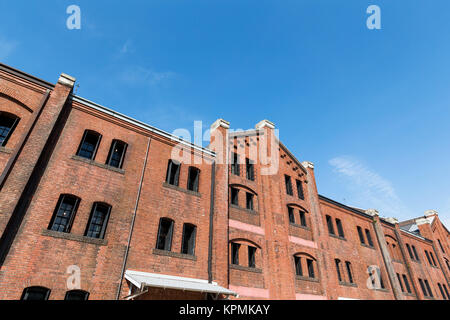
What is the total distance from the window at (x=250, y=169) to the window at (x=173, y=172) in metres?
5.48

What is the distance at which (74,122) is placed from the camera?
13.0 metres

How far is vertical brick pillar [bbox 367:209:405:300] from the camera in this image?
2289 centimetres

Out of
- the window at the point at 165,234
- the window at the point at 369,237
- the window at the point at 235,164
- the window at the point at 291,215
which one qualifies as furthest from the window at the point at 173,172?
the window at the point at 369,237

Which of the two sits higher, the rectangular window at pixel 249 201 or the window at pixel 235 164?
the window at pixel 235 164

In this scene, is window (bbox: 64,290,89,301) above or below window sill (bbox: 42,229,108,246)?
below

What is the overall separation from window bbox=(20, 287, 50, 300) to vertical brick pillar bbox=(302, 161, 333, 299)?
1586 cm

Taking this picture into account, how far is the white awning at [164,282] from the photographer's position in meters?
10.3

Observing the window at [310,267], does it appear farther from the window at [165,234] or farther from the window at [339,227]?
the window at [165,234]

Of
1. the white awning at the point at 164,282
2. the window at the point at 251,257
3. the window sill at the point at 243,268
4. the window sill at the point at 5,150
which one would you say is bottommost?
the white awning at the point at 164,282

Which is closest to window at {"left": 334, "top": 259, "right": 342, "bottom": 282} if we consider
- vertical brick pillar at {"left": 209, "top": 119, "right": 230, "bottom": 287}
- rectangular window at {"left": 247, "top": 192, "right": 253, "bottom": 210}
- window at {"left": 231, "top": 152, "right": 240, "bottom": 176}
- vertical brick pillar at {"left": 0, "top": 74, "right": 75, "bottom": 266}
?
rectangular window at {"left": 247, "top": 192, "right": 253, "bottom": 210}

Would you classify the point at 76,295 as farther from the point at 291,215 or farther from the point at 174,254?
the point at 291,215

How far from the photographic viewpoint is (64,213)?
11.2 meters

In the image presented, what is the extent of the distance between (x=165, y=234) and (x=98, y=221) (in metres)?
3.25

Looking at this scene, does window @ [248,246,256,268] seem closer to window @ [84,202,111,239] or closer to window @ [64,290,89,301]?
window @ [84,202,111,239]
